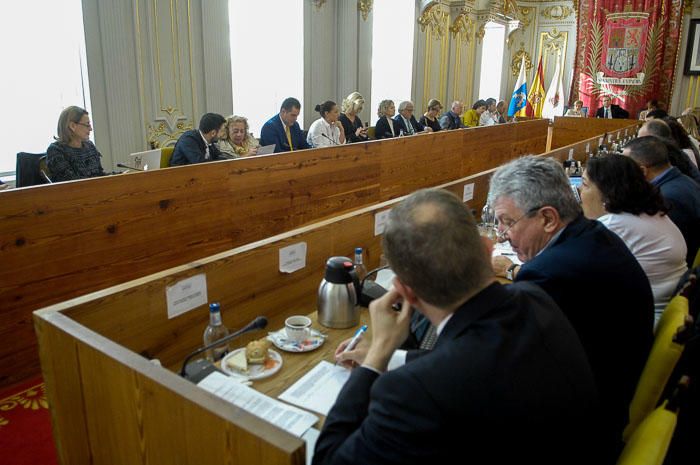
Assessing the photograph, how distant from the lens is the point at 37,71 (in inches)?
173

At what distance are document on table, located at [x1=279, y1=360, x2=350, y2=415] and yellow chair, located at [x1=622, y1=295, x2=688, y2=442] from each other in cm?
76

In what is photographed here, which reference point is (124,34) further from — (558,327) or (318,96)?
(558,327)

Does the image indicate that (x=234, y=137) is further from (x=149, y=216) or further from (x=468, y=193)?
(x=468, y=193)

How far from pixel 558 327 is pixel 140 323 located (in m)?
1.05

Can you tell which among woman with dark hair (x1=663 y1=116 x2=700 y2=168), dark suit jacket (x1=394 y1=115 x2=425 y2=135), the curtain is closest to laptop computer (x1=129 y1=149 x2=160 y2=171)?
dark suit jacket (x1=394 y1=115 x2=425 y2=135)

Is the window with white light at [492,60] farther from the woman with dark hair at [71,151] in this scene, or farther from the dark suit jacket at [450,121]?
the woman with dark hair at [71,151]

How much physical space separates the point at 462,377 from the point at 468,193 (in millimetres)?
2262

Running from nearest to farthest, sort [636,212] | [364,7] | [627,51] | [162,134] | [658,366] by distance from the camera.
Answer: [658,366]
[636,212]
[162,134]
[364,7]
[627,51]

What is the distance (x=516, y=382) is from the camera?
0.82 m

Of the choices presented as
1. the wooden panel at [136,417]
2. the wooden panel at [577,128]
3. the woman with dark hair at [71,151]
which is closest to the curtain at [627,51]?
the wooden panel at [577,128]

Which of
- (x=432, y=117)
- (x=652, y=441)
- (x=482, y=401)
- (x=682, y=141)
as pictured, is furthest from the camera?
Result: (x=432, y=117)

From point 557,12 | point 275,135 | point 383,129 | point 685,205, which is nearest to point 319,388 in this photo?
point 685,205

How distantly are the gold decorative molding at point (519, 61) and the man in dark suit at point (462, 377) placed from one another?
39.7 ft

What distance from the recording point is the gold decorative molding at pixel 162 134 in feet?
16.7
